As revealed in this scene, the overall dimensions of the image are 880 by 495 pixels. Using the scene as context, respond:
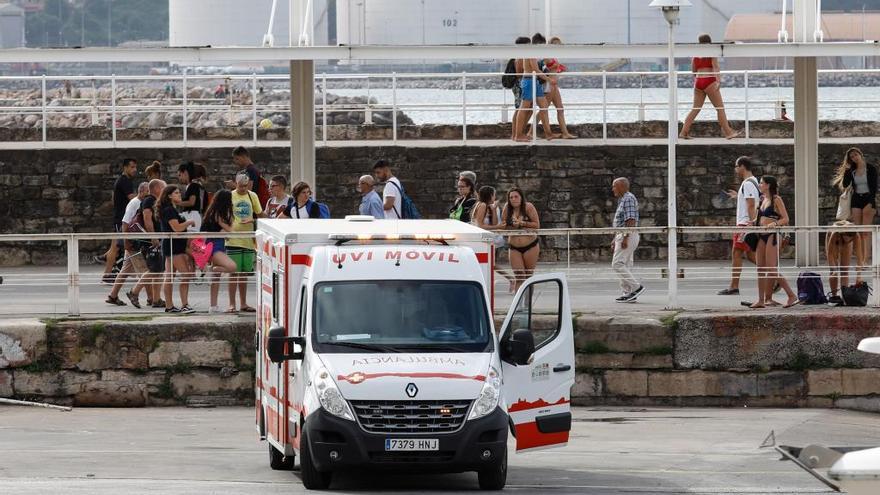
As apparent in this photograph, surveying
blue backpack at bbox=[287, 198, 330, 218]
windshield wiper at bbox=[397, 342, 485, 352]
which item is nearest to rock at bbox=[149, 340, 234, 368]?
blue backpack at bbox=[287, 198, 330, 218]

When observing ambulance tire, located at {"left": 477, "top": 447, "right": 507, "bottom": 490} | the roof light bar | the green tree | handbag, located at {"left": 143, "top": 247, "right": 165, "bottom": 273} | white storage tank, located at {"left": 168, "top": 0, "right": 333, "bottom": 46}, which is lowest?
ambulance tire, located at {"left": 477, "top": 447, "right": 507, "bottom": 490}

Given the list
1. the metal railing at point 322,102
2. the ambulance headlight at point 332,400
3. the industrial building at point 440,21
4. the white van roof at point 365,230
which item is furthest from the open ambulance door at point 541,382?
the metal railing at point 322,102

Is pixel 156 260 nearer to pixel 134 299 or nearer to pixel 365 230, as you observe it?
pixel 134 299

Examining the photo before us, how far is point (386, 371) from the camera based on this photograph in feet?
41.7

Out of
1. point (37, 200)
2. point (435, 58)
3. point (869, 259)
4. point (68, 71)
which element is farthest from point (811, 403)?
point (68, 71)

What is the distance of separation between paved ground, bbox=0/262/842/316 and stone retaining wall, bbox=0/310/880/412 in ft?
1.65

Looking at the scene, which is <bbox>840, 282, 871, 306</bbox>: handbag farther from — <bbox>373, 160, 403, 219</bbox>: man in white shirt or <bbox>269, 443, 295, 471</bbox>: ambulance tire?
<bbox>269, 443, 295, 471</bbox>: ambulance tire

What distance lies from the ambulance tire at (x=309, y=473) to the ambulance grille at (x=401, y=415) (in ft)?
1.76

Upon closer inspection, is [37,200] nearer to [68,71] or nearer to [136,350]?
[136,350]

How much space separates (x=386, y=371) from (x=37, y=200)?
16.3 m

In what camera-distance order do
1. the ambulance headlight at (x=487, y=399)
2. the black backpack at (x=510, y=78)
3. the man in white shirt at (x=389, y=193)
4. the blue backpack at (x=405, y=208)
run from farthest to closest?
the black backpack at (x=510, y=78)
the blue backpack at (x=405, y=208)
the man in white shirt at (x=389, y=193)
the ambulance headlight at (x=487, y=399)

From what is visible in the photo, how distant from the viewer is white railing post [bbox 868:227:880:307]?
1911 cm

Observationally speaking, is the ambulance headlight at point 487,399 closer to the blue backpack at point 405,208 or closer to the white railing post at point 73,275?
the white railing post at point 73,275

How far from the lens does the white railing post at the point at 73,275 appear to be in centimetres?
1930
